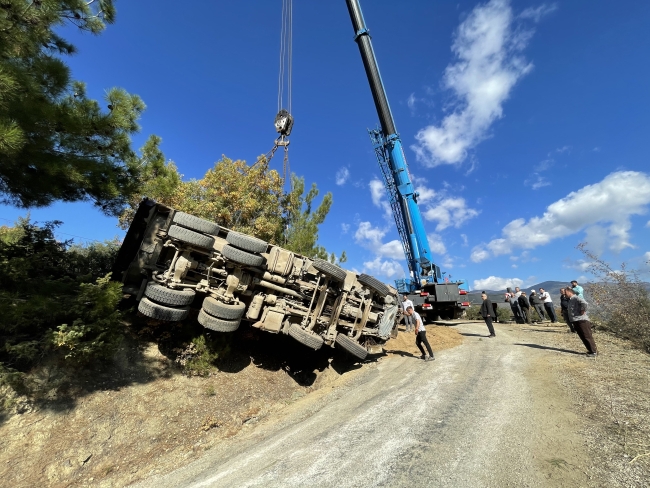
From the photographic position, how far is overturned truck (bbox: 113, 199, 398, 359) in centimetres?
564

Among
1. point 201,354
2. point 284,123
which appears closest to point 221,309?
point 201,354

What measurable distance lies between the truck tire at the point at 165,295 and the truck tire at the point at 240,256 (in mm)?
1082

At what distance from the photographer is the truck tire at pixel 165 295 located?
5.35 meters

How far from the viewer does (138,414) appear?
4.58 m

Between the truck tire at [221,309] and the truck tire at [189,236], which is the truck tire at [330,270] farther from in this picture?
the truck tire at [189,236]

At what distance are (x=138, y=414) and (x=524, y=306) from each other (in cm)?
1467

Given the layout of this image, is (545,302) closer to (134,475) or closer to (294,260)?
(294,260)

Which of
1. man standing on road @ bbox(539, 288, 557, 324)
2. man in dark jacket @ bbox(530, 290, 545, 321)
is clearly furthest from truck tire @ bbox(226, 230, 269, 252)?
man in dark jacket @ bbox(530, 290, 545, 321)

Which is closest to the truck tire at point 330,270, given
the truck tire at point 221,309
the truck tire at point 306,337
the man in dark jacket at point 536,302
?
the truck tire at point 306,337

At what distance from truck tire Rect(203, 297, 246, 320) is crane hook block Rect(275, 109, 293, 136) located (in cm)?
899

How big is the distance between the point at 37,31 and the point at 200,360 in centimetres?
565

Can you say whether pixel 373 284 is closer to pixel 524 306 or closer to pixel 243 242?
pixel 243 242

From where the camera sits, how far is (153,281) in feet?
18.8

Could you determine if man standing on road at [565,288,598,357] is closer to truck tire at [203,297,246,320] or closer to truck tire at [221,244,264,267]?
truck tire at [221,244,264,267]
